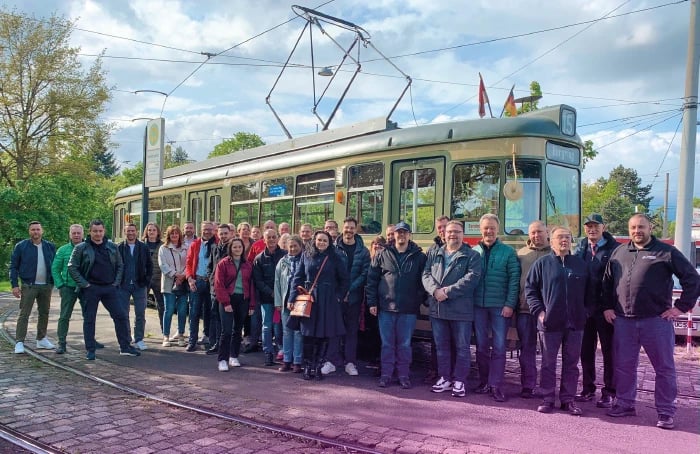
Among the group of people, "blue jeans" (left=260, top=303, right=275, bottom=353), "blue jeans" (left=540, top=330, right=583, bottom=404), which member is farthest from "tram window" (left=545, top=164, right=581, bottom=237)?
"blue jeans" (left=260, top=303, right=275, bottom=353)

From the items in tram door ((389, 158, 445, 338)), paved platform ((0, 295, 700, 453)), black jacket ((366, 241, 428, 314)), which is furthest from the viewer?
tram door ((389, 158, 445, 338))

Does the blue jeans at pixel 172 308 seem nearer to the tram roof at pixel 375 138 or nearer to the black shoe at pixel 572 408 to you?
the tram roof at pixel 375 138

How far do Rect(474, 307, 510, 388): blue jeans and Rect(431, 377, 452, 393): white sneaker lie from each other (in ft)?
1.22

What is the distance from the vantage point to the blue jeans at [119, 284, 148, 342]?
8820 mm

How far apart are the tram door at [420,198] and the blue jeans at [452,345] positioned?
2.82 ft

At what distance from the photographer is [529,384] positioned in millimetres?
6430

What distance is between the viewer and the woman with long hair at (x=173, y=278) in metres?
9.23

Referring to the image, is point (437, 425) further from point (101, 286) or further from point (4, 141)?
point (4, 141)

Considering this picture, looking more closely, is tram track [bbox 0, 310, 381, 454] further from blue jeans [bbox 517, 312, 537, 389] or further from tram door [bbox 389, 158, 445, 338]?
tram door [bbox 389, 158, 445, 338]

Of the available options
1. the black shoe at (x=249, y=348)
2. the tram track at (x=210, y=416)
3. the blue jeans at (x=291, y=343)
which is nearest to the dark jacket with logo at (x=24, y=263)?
the tram track at (x=210, y=416)

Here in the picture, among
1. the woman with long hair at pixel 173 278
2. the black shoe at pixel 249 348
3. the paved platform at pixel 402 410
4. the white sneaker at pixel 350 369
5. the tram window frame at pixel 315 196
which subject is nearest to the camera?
the paved platform at pixel 402 410

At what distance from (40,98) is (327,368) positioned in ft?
84.5

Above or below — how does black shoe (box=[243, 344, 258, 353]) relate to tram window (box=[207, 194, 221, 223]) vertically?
below

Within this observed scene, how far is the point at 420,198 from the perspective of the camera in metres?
8.08
